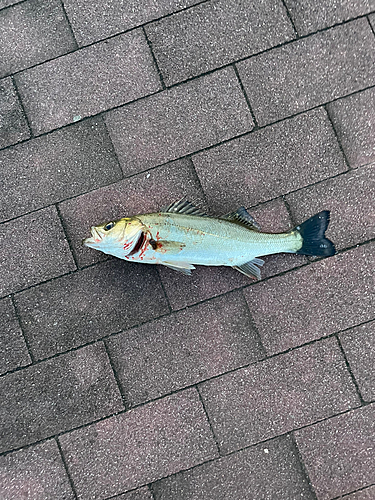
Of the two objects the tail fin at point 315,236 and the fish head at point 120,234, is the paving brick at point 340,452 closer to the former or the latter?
the tail fin at point 315,236

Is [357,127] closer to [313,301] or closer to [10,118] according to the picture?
[313,301]

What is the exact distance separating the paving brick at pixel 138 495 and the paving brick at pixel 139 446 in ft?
0.20

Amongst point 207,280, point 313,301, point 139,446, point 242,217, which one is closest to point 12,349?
point 139,446

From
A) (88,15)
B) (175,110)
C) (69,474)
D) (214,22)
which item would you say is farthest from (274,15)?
(69,474)

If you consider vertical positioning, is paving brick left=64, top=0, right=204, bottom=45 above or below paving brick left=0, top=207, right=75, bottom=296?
above

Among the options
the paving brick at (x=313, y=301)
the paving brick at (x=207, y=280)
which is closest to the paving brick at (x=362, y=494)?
the paving brick at (x=313, y=301)

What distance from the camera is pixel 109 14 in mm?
4523

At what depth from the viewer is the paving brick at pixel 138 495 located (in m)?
4.18

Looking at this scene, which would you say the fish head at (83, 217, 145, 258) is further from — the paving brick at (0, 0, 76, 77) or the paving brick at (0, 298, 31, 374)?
the paving brick at (0, 0, 76, 77)

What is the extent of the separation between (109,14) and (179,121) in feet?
4.89

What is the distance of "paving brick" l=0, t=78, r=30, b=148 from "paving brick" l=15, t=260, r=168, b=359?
178cm

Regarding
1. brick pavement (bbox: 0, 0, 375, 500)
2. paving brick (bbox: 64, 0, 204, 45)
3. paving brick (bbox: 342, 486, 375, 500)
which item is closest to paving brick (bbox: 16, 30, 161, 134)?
brick pavement (bbox: 0, 0, 375, 500)

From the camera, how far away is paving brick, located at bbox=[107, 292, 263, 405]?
4273 mm

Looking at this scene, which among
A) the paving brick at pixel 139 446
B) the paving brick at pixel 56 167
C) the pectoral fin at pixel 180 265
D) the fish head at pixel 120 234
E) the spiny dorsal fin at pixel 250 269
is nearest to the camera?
the fish head at pixel 120 234
